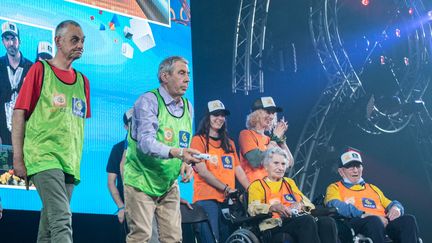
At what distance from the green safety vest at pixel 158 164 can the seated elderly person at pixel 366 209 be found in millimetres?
2075

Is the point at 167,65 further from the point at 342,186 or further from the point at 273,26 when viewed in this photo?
the point at 273,26

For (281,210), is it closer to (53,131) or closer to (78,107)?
(78,107)

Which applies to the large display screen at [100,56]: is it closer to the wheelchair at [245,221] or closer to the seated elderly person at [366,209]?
the wheelchair at [245,221]

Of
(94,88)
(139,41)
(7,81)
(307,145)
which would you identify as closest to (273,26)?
(307,145)

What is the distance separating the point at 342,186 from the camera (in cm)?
536

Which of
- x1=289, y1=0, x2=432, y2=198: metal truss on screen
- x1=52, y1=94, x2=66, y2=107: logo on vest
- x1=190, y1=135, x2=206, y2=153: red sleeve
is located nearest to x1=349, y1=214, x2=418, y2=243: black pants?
x1=190, y1=135, x2=206, y2=153: red sleeve

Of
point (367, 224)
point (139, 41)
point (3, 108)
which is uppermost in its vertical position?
point (139, 41)

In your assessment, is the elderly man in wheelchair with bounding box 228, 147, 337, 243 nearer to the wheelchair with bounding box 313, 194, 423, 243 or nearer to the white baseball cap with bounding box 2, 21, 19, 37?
the wheelchair with bounding box 313, 194, 423, 243

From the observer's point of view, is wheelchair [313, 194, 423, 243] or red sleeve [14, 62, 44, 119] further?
wheelchair [313, 194, 423, 243]

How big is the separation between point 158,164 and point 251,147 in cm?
189

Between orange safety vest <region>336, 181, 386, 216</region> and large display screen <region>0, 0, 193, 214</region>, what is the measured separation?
1287 mm

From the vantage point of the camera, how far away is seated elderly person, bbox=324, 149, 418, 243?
4.86 m

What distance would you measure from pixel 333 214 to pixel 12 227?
2.33 meters

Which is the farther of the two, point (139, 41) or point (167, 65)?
point (139, 41)
